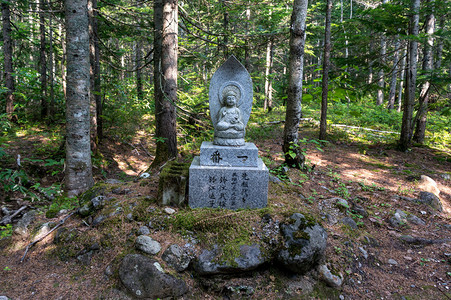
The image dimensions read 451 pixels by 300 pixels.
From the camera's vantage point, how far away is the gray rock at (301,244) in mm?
3508

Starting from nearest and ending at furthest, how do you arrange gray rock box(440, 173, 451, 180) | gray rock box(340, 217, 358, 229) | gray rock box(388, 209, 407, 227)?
gray rock box(340, 217, 358, 229), gray rock box(388, 209, 407, 227), gray rock box(440, 173, 451, 180)

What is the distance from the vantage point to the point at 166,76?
20.3 feet

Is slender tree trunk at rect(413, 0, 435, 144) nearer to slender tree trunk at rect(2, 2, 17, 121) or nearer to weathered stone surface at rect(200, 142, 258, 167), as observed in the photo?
weathered stone surface at rect(200, 142, 258, 167)

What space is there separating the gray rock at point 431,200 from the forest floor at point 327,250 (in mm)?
154

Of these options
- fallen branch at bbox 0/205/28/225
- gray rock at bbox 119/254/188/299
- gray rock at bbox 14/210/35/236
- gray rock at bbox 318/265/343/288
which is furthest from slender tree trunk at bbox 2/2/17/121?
gray rock at bbox 318/265/343/288

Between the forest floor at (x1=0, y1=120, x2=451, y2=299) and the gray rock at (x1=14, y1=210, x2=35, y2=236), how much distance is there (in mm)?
77

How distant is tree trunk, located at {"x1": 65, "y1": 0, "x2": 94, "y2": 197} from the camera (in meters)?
4.72

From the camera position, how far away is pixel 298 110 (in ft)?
21.3

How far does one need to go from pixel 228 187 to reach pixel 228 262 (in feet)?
4.13

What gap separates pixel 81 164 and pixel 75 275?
91.5 inches

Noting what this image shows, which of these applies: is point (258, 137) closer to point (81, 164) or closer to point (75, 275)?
point (81, 164)

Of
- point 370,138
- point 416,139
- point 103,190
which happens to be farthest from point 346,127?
point 103,190

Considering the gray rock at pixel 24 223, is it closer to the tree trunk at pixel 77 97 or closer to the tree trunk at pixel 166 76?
the tree trunk at pixel 77 97

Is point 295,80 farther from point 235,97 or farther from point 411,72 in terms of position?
A: point 411,72
